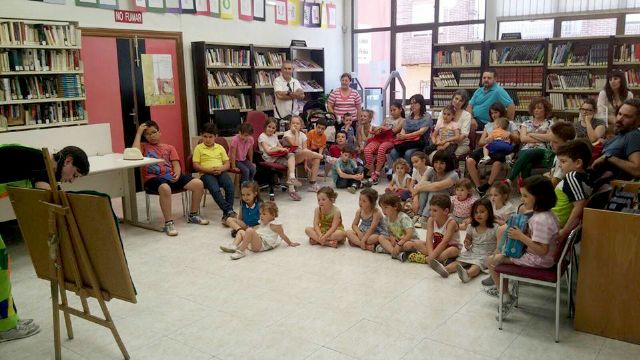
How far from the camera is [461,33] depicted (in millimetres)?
9523

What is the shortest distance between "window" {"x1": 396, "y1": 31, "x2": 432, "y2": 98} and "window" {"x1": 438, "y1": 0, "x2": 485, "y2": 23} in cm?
48

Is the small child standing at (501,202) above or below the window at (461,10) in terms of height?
below

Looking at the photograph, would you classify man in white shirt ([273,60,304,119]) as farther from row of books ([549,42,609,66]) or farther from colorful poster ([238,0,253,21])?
row of books ([549,42,609,66])

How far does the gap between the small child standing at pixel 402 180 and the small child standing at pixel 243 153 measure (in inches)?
67.0

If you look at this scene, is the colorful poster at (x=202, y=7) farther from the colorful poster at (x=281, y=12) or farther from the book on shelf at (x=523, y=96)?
the book on shelf at (x=523, y=96)

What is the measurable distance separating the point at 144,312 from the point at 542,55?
22.5ft

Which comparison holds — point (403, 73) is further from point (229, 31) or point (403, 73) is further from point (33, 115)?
point (33, 115)

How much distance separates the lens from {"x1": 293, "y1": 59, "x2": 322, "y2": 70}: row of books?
9.46 metres

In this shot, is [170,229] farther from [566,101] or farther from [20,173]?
[566,101]

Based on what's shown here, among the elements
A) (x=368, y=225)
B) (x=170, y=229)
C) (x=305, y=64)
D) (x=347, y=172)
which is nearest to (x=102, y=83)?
(x=170, y=229)

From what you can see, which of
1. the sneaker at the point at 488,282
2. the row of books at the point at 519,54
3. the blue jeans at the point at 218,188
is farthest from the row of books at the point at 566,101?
the blue jeans at the point at 218,188

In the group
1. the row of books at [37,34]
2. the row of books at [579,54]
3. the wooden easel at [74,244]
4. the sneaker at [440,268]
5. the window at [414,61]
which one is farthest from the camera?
the window at [414,61]

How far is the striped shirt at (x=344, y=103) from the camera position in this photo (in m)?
8.34

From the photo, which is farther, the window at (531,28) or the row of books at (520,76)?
the window at (531,28)
